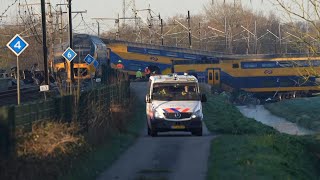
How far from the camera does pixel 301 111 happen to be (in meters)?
60.8

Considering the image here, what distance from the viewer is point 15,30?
7931 centimetres

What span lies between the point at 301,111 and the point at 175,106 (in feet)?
116

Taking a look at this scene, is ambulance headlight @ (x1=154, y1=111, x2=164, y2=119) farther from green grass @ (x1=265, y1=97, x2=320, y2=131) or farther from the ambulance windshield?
green grass @ (x1=265, y1=97, x2=320, y2=131)

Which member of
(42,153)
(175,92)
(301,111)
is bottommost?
(301,111)

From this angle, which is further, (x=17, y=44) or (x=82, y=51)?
(x=82, y=51)

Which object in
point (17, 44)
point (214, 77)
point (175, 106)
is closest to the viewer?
point (17, 44)

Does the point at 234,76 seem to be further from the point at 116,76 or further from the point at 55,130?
the point at 55,130

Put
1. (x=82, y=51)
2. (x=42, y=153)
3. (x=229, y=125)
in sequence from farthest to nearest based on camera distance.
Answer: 1. (x=82, y=51)
2. (x=229, y=125)
3. (x=42, y=153)

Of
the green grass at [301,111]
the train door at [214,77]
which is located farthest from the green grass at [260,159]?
the train door at [214,77]

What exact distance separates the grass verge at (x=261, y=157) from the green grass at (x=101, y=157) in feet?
9.20

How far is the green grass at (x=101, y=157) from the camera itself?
16719mm

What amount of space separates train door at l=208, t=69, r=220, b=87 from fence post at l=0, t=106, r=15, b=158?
61641 millimetres

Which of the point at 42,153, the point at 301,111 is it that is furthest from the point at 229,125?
the point at 301,111

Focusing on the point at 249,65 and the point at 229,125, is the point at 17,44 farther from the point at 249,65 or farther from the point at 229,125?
the point at 249,65
